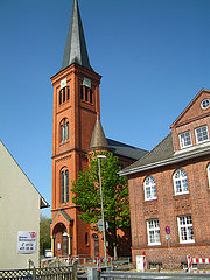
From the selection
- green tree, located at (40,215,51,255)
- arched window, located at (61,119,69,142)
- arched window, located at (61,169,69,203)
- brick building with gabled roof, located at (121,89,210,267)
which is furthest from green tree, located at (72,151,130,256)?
green tree, located at (40,215,51,255)

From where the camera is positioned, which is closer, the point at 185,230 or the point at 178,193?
the point at 185,230

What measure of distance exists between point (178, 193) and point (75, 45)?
36300mm

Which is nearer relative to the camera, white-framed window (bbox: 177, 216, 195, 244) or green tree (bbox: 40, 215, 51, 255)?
white-framed window (bbox: 177, 216, 195, 244)

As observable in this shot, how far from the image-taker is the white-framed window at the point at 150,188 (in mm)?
26203

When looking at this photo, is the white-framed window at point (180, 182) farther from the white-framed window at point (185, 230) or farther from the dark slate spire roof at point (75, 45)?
the dark slate spire roof at point (75, 45)

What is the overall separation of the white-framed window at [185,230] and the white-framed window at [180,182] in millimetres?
1883

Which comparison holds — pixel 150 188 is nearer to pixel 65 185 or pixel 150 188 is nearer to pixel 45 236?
pixel 65 185

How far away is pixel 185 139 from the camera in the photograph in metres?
25.5

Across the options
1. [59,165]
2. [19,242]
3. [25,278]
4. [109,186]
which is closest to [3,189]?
[19,242]

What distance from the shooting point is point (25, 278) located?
42.2ft

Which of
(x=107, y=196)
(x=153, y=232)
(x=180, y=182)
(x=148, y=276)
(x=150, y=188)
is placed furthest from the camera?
(x=107, y=196)

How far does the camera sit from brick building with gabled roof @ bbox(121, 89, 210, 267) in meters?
22.9

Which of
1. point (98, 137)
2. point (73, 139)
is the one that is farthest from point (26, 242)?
point (98, 137)

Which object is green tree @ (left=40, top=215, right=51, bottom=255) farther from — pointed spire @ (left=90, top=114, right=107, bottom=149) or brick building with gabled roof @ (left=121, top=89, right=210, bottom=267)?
brick building with gabled roof @ (left=121, top=89, right=210, bottom=267)
